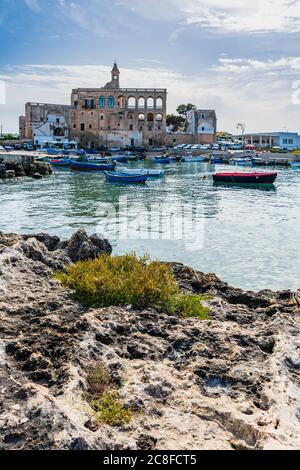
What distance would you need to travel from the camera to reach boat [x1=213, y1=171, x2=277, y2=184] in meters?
48.4

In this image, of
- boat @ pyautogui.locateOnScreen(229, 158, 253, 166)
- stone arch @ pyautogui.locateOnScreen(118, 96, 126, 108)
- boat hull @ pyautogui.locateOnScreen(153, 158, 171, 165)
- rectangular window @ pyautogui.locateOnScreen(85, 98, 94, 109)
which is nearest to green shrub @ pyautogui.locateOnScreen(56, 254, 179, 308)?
boat @ pyautogui.locateOnScreen(229, 158, 253, 166)

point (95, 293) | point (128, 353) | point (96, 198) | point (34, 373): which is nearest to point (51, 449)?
point (34, 373)

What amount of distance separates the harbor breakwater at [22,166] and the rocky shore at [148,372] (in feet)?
147

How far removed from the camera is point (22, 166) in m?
53.9

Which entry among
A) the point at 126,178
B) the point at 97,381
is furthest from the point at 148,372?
the point at 126,178

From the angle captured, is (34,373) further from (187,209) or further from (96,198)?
(96,198)

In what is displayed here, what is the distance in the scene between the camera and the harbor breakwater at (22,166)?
172 feet

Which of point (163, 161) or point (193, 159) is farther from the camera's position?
point (193, 159)

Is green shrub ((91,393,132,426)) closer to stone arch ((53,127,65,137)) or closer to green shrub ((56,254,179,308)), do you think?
green shrub ((56,254,179,308))

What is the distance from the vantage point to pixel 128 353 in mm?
6594

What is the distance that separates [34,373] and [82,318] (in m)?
1.64

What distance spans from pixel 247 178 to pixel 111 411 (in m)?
45.9

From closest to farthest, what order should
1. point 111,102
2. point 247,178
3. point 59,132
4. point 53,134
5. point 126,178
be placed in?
point 126,178
point 247,178
point 53,134
point 111,102
point 59,132

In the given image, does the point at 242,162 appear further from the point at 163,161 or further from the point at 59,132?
the point at 59,132
